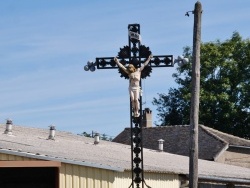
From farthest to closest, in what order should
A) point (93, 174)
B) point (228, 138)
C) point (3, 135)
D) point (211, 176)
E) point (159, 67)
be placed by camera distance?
1. point (228, 138)
2. point (211, 176)
3. point (3, 135)
4. point (93, 174)
5. point (159, 67)

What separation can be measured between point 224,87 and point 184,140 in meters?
A: 14.4

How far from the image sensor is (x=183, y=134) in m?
52.5

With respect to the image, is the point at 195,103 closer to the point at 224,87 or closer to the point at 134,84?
the point at 134,84

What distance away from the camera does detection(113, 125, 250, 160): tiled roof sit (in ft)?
166

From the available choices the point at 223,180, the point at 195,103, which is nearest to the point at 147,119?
the point at 223,180

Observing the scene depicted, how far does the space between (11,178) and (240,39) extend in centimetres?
4967

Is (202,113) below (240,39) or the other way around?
below

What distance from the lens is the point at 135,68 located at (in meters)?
17.3

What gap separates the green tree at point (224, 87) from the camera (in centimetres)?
6450

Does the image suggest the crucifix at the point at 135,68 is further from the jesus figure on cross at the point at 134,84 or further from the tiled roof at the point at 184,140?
the tiled roof at the point at 184,140

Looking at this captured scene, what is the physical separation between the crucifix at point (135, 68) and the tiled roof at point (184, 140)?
3221 cm

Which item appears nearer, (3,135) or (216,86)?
(3,135)

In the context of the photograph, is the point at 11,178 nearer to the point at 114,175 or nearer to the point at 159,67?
the point at 114,175

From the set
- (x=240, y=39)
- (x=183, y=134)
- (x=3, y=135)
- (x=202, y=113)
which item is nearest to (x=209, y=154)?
(x=183, y=134)
